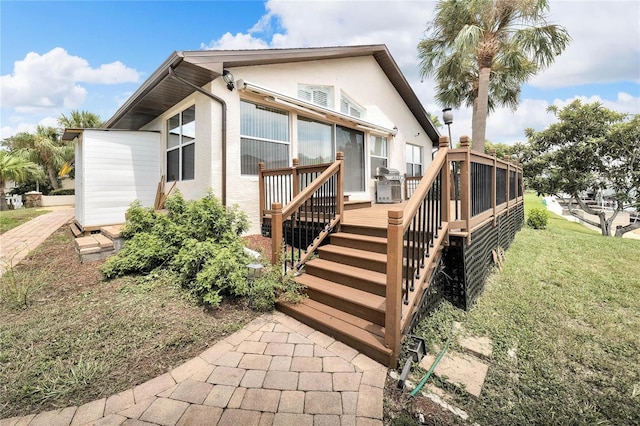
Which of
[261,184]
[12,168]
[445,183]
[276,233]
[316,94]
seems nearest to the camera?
[445,183]

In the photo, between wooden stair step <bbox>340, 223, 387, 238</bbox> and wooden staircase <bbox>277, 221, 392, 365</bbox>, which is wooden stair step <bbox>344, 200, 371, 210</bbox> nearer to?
wooden stair step <bbox>340, 223, 387, 238</bbox>

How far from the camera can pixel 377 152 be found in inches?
374

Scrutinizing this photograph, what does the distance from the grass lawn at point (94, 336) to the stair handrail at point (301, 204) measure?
0.86m

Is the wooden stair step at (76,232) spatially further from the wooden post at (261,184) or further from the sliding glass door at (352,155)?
the sliding glass door at (352,155)

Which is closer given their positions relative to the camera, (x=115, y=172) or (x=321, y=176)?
(x=321, y=176)

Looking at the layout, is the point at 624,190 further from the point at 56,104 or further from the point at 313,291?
the point at 56,104

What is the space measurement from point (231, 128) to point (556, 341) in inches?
228

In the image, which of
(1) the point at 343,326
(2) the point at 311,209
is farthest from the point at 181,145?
(1) the point at 343,326

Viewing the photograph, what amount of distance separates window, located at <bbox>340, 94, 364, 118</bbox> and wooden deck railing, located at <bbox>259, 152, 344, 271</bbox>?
386 cm

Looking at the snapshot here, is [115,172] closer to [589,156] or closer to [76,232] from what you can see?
[76,232]

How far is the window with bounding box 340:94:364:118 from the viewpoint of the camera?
834 centimetres

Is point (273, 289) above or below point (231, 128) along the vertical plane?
below

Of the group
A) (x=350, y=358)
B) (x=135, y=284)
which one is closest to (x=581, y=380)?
(x=350, y=358)

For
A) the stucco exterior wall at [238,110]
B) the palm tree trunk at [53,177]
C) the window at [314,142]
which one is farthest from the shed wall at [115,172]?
the palm tree trunk at [53,177]
